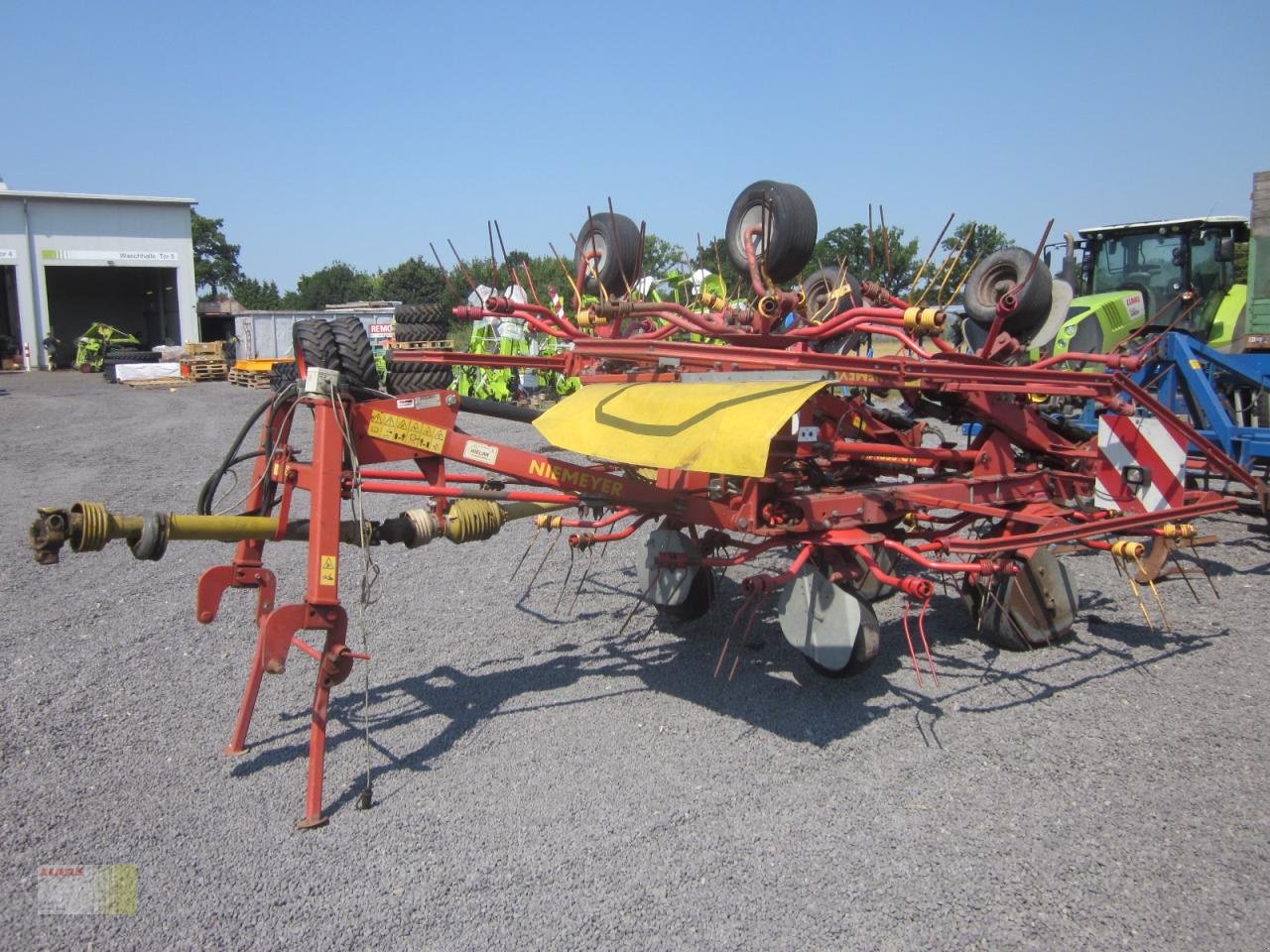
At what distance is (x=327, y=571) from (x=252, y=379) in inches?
901

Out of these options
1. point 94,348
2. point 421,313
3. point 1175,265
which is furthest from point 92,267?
point 1175,265

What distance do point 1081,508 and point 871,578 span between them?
132cm

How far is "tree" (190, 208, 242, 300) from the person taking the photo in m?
67.9

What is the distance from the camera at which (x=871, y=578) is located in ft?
19.6

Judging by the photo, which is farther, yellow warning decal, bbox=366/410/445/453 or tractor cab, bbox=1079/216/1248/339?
tractor cab, bbox=1079/216/1248/339

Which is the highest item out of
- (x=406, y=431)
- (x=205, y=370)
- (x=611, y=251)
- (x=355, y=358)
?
(x=611, y=251)

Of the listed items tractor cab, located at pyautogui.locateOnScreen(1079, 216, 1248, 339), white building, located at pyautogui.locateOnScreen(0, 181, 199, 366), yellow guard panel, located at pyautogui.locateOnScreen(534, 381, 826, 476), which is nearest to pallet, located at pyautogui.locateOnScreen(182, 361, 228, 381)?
white building, located at pyautogui.locateOnScreen(0, 181, 199, 366)

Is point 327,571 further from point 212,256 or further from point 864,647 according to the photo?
point 212,256

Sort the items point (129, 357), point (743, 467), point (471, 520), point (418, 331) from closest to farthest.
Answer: point (743, 467) → point (471, 520) → point (418, 331) → point (129, 357)

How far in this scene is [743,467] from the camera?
321cm

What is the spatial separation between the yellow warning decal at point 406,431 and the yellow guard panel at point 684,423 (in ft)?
Answer: 1.64

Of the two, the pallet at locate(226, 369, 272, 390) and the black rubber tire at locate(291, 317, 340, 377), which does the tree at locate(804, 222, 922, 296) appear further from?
the pallet at locate(226, 369, 272, 390)

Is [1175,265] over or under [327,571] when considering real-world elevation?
over

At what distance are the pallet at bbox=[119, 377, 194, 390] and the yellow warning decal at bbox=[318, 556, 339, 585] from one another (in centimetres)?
2367
